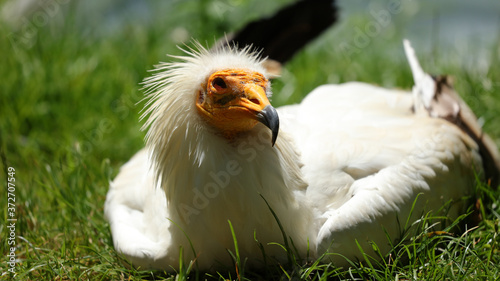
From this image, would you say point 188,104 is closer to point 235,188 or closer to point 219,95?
point 219,95

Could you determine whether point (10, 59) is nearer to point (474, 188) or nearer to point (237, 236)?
Answer: point (237, 236)

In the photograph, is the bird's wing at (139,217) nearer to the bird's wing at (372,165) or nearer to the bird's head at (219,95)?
the bird's head at (219,95)

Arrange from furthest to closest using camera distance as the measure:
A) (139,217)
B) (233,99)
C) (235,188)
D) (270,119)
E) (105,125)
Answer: (105,125), (139,217), (235,188), (233,99), (270,119)

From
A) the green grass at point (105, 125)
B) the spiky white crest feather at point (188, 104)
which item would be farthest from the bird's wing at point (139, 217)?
the spiky white crest feather at point (188, 104)

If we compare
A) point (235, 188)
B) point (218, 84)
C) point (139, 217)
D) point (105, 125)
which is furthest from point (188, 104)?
point (105, 125)

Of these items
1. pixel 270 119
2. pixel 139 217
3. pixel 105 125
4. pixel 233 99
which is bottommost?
pixel 139 217

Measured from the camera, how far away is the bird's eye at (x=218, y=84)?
2.96m

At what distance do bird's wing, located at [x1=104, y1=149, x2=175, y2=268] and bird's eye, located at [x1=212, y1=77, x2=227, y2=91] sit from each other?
831 mm

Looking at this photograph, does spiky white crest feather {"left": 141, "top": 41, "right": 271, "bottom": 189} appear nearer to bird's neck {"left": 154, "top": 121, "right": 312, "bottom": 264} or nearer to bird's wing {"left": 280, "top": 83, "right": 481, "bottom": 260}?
bird's neck {"left": 154, "top": 121, "right": 312, "bottom": 264}

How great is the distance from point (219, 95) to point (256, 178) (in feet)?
1.67

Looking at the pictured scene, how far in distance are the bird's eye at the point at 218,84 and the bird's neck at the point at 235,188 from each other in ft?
0.87

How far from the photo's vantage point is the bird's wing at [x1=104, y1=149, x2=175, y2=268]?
3.29 meters

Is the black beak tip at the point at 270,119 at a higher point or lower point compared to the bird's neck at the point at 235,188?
higher

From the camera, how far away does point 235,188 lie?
3.05 m
